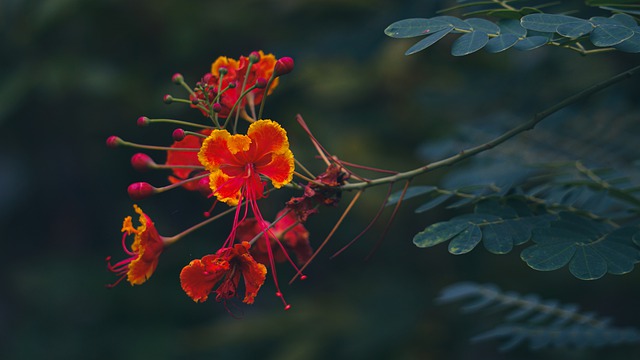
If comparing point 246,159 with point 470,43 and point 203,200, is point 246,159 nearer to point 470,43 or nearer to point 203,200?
point 470,43

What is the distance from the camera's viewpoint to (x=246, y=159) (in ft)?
4.25

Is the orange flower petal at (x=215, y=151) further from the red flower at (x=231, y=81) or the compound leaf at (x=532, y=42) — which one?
the compound leaf at (x=532, y=42)

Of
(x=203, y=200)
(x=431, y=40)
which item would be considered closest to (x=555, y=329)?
(x=431, y=40)

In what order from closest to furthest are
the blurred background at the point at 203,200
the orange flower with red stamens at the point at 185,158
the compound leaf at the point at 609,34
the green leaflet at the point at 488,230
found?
the compound leaf at the point at 609,34
the green leaflet at the point at 488,230
the orange flower with red stamens at the point at 185,158
the blurred background at the point at 203,200

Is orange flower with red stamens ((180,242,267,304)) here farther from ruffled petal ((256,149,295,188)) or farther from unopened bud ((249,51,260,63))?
unopened bud ((249,51,260,63))

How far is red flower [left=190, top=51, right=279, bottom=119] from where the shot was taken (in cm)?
135

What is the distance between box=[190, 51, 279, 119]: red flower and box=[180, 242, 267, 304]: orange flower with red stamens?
26cm

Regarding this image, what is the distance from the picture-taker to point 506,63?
3.87 metres

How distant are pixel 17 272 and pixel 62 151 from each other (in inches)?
30.7

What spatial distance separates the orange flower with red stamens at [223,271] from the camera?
126 cm

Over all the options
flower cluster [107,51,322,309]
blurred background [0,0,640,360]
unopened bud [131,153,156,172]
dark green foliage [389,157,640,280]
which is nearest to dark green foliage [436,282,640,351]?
dark green foliage [389,157,640,280]

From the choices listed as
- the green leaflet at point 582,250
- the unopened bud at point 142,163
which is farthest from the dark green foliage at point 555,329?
the unopened bud at point 142,163

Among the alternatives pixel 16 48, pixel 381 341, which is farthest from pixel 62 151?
pixel 381 341

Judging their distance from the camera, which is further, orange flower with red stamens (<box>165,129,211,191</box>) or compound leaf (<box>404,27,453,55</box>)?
orange flower with red stamens (<box>165,129,211,191</box>)
